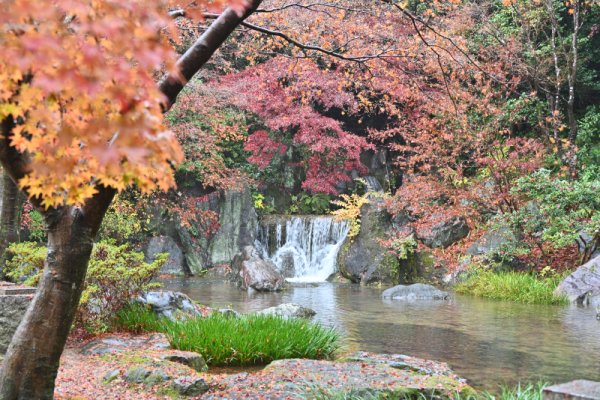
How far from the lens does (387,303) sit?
1170 centimetres

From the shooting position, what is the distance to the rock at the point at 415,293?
12367 mm

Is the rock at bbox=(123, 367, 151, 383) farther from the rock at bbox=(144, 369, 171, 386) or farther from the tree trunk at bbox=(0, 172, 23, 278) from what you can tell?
the tree trunk at bbox=(0, 172, 23, 278)

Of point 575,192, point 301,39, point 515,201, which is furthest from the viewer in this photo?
point 515,201

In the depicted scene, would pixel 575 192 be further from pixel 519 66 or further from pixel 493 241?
pixel 519 66

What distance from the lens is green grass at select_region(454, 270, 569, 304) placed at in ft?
38.1

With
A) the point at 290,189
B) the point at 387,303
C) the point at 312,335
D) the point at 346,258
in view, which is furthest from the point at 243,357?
the point at 290,189

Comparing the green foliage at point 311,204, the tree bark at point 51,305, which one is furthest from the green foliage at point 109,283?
the green foliage at point 311,204

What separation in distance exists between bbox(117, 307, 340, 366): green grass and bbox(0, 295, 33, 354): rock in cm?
155

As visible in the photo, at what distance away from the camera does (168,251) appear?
17531 millimetres

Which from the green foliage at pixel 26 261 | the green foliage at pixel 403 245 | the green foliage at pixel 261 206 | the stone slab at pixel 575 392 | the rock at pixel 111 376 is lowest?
the rock at pixel 111 376

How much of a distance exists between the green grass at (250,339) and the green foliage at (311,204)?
515 inches

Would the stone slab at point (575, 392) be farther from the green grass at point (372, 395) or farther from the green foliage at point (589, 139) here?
the green foliage at point (589, 139)

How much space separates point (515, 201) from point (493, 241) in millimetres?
1261

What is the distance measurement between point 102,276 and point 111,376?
2299 mm
